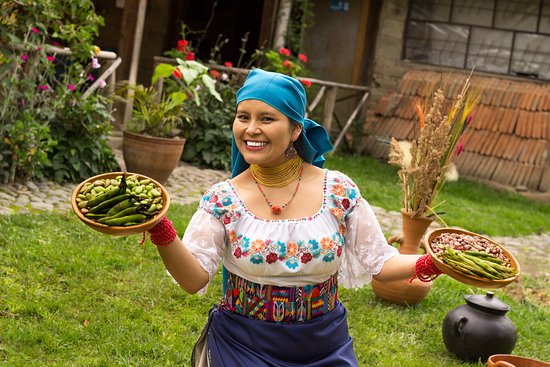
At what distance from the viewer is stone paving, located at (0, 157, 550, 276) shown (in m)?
6.36

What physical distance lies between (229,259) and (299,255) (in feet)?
0.97

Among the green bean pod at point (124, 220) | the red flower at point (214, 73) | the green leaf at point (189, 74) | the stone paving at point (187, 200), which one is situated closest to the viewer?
the green bean pod at point (124, 220)

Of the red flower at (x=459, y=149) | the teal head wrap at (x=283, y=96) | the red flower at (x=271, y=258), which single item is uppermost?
the teal head wrap at (x=283, y=96)

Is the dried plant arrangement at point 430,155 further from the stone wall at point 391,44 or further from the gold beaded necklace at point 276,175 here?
the stone wall at point 391,44

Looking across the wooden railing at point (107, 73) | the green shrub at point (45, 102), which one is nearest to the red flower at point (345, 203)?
the green shrub at point (45, 102)

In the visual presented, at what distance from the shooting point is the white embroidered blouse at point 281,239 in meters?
2.81

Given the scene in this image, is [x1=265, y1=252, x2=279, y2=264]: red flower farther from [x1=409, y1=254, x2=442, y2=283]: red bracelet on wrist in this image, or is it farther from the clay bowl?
the clay bowl

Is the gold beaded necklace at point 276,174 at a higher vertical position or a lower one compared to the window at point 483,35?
lower

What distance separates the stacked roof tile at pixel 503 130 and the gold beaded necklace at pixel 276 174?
28.3 feet

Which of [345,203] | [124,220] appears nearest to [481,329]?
[345,203]

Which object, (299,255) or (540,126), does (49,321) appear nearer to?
(299,255)

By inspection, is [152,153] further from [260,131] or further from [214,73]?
[260,131]

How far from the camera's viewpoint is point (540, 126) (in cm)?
1127

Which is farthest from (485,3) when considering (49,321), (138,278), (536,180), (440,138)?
(49,321)
